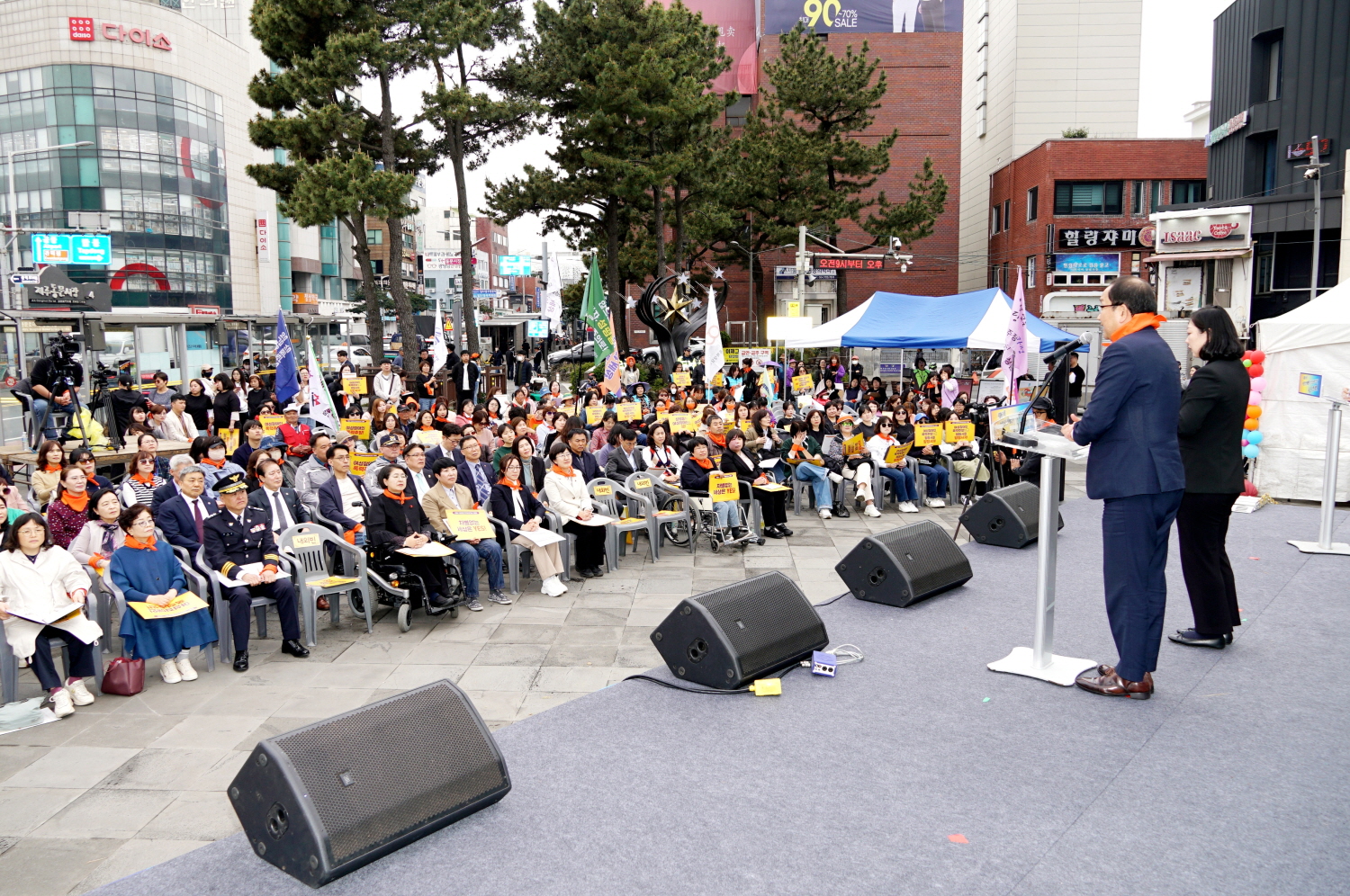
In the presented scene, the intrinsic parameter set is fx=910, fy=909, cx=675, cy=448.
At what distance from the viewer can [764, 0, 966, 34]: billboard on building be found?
45188 mm

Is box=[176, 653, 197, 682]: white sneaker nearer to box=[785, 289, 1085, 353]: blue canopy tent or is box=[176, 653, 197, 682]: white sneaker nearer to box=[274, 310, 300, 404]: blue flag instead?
box=[274, 310, 300, 404]: blue flag

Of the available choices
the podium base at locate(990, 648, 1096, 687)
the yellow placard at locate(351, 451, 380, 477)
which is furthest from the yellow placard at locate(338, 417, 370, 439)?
the podium base at locate(990, 648, 1096, 687)

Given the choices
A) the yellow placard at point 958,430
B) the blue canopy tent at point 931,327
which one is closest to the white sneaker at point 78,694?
the yellow placard at point 958,430

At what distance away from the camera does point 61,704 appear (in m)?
5.15

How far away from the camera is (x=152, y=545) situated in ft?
18.9

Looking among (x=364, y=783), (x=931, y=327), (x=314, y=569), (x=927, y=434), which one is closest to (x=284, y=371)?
(x=314, y=569)

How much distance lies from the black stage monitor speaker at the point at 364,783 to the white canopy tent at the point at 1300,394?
34.6 ft

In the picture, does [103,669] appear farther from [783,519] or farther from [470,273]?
[470,273]

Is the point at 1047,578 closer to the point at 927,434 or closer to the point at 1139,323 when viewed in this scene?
the point at 1139,323

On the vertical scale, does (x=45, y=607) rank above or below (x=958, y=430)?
below

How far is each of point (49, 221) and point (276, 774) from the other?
49.8 metres

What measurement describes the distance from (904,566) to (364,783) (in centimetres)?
364

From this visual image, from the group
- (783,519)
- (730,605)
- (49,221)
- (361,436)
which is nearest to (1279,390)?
(783,519)

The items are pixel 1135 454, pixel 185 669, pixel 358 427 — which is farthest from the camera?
pixel 358 427
